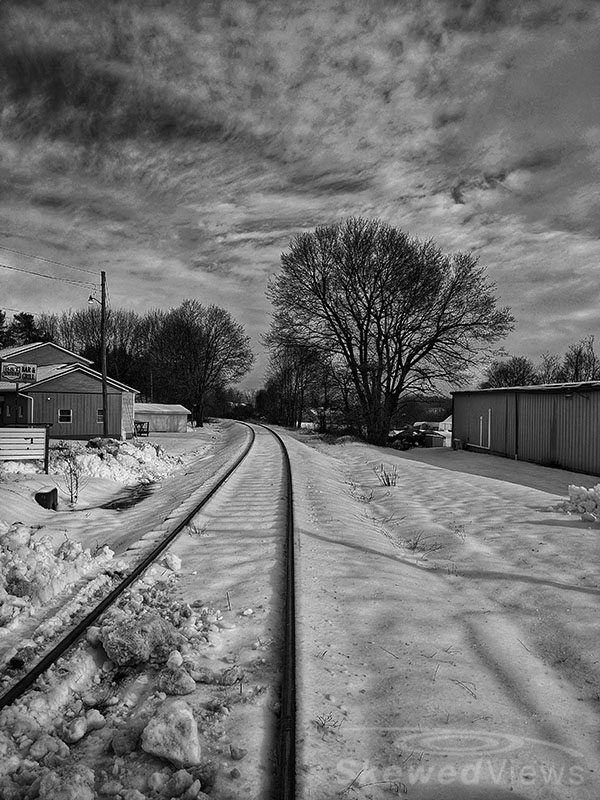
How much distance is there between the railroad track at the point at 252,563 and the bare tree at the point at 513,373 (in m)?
76.5

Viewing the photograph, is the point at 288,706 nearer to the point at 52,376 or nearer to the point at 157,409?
the point at 52,376

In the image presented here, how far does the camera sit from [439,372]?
103 ft

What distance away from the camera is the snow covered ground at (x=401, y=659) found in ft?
9.88

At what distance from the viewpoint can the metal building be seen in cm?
1759

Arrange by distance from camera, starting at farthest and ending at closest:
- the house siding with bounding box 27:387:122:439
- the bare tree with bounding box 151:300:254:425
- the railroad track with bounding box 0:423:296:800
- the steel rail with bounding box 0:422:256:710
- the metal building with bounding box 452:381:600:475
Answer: the bare tree with bounding box 151:300:254:425
the house siding with bounding box 27:387:122:439
the metal building with bounding box 452:381:600:475
the steel rail with bounding box 0:422:256:710
the railroad track with bounding box 0:423:296:800

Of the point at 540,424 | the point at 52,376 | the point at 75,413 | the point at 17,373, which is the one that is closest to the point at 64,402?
the point at 75,413

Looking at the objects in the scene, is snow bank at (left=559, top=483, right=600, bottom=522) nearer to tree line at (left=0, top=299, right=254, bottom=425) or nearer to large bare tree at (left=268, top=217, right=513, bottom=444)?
large bare tree at (left=268, top=217, right=513, bottom=444)

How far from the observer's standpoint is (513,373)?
278 ft

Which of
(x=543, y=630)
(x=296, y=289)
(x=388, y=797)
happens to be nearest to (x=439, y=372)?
(x=296, y=289)

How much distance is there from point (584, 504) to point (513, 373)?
265 ft

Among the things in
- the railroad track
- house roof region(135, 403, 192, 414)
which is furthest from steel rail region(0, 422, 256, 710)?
house roof region(135, 403, 192, 414)

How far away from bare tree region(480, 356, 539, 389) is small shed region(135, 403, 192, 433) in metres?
52.7

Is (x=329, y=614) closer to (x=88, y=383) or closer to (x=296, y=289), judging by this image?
(x=296, y=289)

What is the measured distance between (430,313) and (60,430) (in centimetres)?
2442
